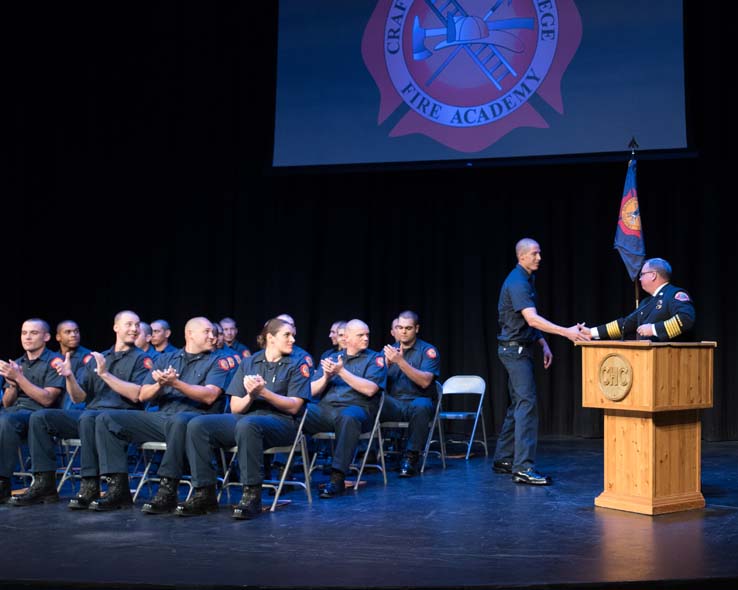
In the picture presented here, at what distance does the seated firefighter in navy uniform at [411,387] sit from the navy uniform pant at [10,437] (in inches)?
98.3

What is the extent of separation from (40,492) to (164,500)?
3.03 feet

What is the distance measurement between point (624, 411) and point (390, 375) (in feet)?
7.89

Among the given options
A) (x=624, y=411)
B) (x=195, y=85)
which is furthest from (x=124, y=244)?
(x=624, y=411)

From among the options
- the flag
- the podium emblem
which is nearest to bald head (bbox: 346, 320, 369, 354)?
the podium emblem

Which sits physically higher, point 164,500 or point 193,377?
point 193,377

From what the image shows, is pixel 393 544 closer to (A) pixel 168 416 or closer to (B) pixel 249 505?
(B) pixel 249 505

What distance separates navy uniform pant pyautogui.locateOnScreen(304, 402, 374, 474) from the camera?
598 cm

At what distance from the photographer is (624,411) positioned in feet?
17.5

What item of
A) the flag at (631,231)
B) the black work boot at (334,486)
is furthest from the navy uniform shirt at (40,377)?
the flag at (631,231)

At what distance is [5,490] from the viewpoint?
18.7 ft

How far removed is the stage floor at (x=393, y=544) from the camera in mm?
3723

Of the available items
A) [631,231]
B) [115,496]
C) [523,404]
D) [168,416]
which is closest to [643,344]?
[523,404]

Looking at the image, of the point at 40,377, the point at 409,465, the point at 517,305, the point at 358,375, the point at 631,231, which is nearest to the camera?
the point at 40,377

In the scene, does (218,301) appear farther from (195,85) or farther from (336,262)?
(195,85)
